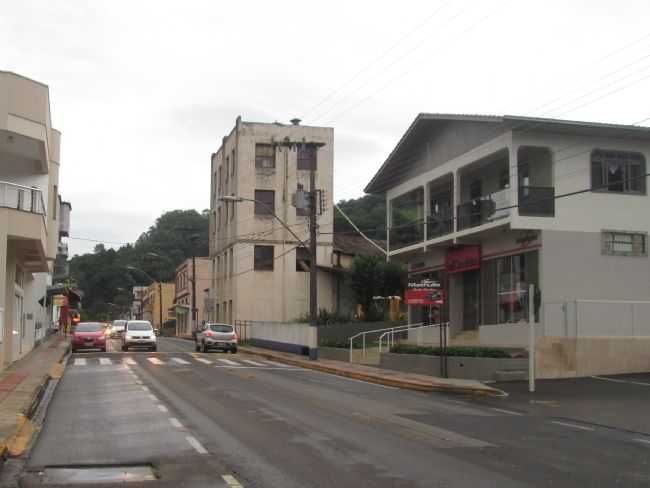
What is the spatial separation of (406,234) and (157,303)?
78200 millimetres

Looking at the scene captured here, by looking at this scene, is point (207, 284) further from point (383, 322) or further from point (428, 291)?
point (428, 291)

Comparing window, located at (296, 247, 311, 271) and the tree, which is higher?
window, located at (296, 247, 311, 271)

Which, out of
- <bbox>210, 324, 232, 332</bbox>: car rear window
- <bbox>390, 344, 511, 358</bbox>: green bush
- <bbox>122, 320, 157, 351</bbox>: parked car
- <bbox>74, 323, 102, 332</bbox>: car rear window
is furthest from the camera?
<bbox>210, 324, 232, 332</bbox>: car rear window

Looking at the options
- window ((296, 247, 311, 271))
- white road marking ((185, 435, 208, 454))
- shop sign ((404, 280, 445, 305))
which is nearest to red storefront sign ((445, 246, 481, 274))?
shop sign ((404, 280, 445, 305))

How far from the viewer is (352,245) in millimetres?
57688

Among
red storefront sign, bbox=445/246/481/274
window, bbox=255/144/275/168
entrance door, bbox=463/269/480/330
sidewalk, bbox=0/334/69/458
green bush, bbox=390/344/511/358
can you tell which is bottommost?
sidewalk, bbox=0/334/69/458

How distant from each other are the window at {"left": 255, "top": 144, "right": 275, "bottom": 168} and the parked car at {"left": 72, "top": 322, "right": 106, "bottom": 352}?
19.4 meters

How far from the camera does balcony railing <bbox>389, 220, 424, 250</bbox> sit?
3509 centimetres

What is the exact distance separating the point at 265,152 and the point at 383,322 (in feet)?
63.7

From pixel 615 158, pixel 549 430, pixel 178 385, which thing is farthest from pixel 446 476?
pixel 615 158

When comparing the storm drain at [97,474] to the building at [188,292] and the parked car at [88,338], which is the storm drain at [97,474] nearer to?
the parked car at [88,338]

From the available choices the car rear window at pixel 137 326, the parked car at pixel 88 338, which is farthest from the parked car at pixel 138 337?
the parked car at pixel 88 338

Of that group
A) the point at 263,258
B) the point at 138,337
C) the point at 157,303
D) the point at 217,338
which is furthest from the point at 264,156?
the point at 157,303

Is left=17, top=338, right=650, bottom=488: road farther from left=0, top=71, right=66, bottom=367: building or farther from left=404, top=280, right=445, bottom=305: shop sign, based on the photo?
left=0, top=71, right=66, bottom=367: building
